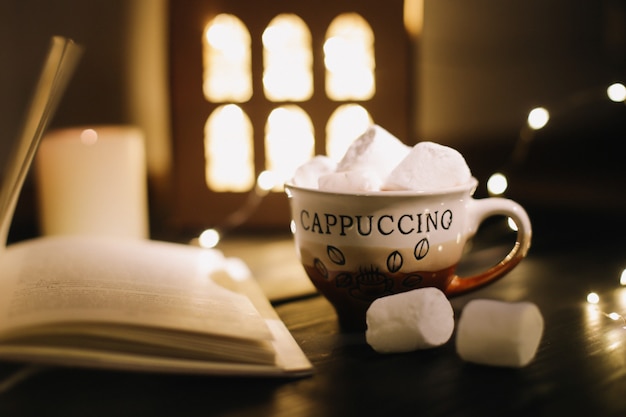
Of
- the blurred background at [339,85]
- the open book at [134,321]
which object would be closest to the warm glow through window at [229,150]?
the blurred background at [339,85]

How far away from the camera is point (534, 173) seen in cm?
133

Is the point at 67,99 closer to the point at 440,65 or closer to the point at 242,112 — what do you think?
the point at 242,112

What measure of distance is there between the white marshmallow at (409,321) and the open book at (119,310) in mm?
72

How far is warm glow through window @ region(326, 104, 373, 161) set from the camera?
1082mm

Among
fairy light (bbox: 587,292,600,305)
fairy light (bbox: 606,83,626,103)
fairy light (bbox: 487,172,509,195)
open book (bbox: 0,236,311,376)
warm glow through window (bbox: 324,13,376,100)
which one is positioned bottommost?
fairy light (bbox: 587,292,600,305)

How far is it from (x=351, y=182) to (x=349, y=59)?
0.52 m

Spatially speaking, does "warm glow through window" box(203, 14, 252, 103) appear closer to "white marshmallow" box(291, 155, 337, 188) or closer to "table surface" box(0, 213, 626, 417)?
"white marshmallow" box(291, 155, 337, 188)

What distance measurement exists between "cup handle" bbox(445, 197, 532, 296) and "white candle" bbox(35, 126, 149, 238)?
22.9 inches

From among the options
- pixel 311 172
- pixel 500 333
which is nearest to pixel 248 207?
pixel 311 172

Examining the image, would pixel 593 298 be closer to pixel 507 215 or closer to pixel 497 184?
pixel 507 215

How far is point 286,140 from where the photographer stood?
3.60ft

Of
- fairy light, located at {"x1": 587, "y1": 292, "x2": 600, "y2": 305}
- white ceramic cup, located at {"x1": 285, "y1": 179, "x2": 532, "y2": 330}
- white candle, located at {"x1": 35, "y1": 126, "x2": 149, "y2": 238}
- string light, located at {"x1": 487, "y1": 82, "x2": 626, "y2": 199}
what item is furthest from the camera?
string light, located at {"x1": 487, "y1": 82, "x2": 626, "y2": 199}

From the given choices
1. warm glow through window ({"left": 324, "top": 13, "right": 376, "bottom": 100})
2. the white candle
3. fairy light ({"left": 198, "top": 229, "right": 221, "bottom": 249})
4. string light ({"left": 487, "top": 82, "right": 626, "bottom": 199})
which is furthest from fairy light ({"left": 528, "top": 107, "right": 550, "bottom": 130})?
the white candle

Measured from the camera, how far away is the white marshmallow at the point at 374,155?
641 mm
